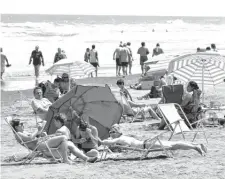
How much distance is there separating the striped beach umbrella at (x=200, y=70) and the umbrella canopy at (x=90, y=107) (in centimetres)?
268

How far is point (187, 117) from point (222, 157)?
8.17 feet

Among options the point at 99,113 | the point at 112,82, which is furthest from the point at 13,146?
the point at 112,82

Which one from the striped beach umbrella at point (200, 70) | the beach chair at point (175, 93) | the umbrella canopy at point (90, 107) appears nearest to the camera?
the umbrella canopy at point (90, 107)

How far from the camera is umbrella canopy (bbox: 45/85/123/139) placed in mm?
9312

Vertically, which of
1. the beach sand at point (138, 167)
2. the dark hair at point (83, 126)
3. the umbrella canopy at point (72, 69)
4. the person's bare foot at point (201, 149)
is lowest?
the beach sand at point (138, 167)

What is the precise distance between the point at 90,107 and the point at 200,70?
3.53 meters

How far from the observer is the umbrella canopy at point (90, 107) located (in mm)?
9312

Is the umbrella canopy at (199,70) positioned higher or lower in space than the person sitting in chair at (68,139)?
higher

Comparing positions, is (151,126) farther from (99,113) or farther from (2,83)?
(2,83)

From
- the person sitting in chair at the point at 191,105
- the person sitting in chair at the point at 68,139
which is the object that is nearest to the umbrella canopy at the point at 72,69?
the person sitting in chair at the point at 191,105

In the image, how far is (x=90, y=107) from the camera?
9531mm

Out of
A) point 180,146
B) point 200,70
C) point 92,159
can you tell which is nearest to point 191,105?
point 200,70

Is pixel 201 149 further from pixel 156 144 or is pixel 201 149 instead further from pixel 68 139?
pixel 68 139

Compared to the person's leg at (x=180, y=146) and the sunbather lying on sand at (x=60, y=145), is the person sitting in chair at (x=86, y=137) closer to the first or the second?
the sunbather lying on sand at (x=60, y=145)
